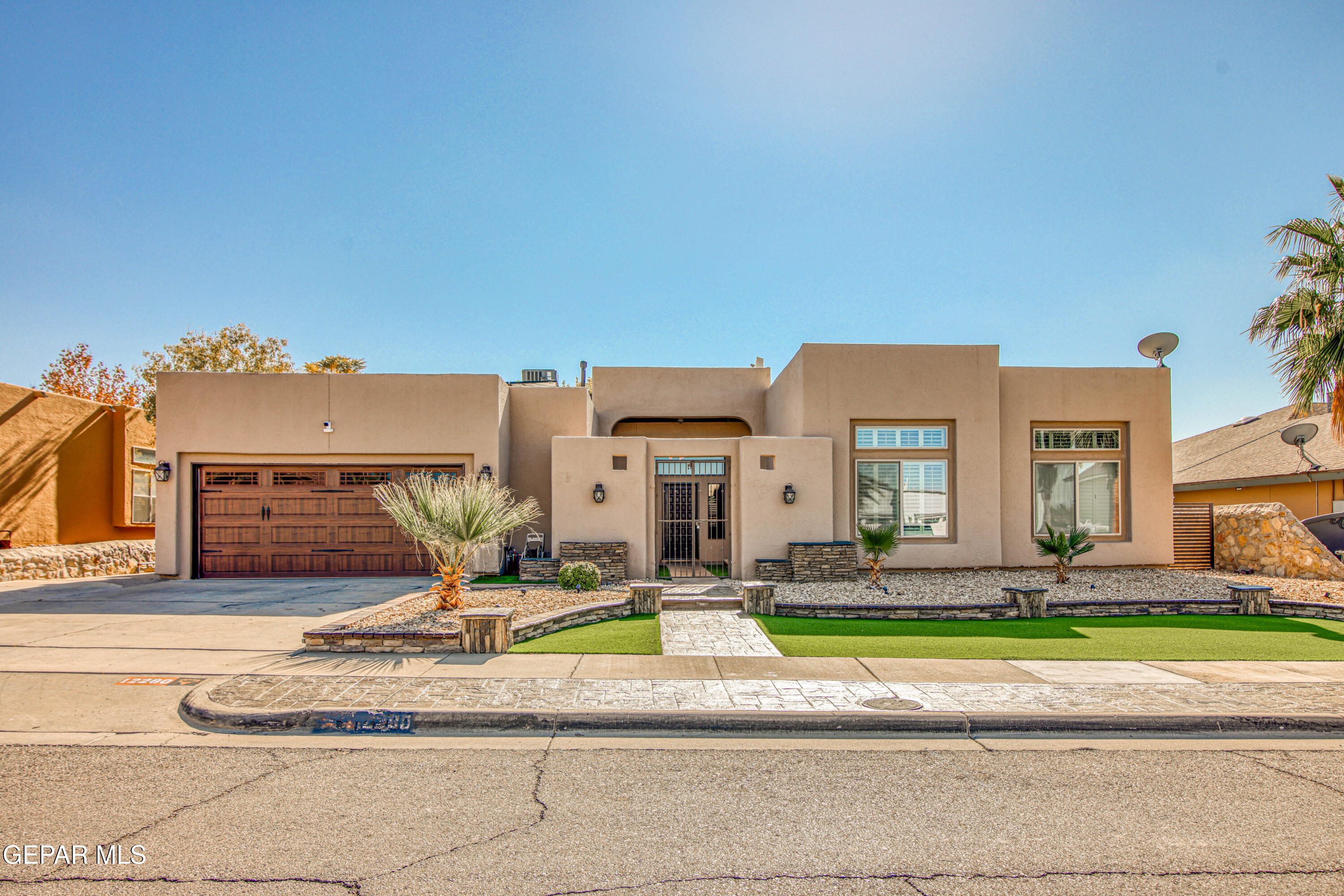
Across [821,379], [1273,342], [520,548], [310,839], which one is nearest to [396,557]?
[520,548]

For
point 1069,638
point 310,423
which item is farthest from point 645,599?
point 310,423

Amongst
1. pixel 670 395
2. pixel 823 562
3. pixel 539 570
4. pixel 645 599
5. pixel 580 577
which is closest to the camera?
pixel 645 599

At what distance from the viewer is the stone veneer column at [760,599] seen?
10.4 m

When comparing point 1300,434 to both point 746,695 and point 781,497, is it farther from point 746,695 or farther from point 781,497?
point 746,695

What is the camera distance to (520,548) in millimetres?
15602

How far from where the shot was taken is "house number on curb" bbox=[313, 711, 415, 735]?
550 centimetres

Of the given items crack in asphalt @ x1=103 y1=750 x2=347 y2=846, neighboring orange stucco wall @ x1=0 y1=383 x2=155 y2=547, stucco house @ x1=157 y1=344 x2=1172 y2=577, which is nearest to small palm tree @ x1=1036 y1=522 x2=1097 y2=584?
stucco house @ x1=157 y1=344 x2=1172 y2=577

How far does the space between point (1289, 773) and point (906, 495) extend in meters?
10.1

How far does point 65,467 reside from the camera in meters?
16.5

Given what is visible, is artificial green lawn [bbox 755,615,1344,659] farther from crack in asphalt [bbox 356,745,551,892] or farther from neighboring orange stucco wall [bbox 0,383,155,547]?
neighboring orange stucco wall [bbox 0,383,155,547]

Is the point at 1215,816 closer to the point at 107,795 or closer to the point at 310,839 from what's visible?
the point at 310,839

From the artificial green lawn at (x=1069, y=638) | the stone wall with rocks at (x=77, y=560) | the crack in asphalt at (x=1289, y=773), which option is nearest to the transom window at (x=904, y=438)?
the artificial green lawn at (x=1069, y=638)

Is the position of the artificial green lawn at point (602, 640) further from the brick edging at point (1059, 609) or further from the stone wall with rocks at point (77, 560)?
the stone wall with rocks at point (77, 560)

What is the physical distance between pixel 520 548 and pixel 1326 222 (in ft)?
54.5
